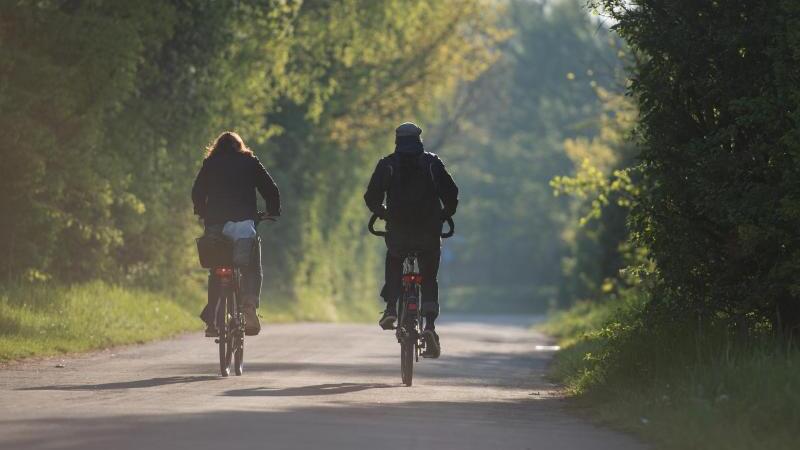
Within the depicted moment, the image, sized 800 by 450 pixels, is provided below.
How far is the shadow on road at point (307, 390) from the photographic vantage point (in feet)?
43.5

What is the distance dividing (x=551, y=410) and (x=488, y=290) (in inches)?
3721

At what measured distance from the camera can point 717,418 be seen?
10641 mm

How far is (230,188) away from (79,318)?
772cm

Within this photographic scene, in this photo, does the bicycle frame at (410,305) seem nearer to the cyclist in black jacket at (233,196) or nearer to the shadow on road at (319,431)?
the cyclist in black jacket at (233,196)

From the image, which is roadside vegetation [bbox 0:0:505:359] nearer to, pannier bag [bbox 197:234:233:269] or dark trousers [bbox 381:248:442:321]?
pannier bag [bbox 197:234:233:269]

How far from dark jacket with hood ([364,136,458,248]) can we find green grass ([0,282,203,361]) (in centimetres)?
458

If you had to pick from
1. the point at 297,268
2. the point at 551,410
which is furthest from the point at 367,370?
the point at 297,268

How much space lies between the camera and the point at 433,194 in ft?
49.5

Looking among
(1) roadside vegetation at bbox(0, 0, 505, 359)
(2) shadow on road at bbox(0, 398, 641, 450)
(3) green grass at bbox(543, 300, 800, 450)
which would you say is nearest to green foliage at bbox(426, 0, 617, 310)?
(1) roadside vegetation at bbox(0, 0, 505, 359)

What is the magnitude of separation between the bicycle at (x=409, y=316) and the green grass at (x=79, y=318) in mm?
4472

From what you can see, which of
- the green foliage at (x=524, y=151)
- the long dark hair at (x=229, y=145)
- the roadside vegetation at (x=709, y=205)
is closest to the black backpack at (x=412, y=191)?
the long dark hair at (x=229, y=145)

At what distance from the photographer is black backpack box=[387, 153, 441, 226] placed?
1502cm

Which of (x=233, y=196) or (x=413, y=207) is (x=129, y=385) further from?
(x=413, y=207)

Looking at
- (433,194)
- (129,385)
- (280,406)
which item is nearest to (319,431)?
(280,406)
